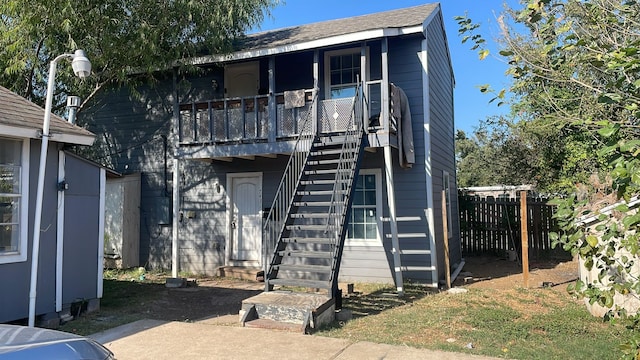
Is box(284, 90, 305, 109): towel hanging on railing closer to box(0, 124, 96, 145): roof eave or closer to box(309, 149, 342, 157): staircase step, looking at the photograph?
box(309, 149, 342, 157): staircase step

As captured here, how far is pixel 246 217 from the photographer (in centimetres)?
1054

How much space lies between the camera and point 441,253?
9711 mm

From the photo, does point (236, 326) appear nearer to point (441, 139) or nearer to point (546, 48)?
point (546, 48)

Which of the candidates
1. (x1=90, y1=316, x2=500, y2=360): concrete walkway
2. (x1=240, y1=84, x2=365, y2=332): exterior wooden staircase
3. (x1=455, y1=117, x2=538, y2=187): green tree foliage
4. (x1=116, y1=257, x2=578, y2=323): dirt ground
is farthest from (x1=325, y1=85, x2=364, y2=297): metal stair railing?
(x1=455, y1=117, x2=538, y2=187): green tree foliage

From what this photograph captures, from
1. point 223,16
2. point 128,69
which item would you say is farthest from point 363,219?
point 128,69

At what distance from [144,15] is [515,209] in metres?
11.3

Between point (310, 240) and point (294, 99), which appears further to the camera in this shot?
point (294, 99)

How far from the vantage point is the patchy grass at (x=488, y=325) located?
197 inches

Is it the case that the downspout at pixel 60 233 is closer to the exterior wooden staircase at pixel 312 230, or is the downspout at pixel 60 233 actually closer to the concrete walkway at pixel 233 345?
the concrete walkway at pixel 233 345

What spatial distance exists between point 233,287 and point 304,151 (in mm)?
3231

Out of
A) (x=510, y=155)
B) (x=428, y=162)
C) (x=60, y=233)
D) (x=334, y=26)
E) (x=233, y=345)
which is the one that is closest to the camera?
(x=233, y=345)

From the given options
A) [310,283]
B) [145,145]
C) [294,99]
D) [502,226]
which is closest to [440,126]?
[294,99]

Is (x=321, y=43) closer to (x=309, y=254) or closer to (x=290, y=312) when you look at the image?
(x=309, y=254)

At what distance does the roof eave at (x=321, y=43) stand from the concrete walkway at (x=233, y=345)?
18.3ft
